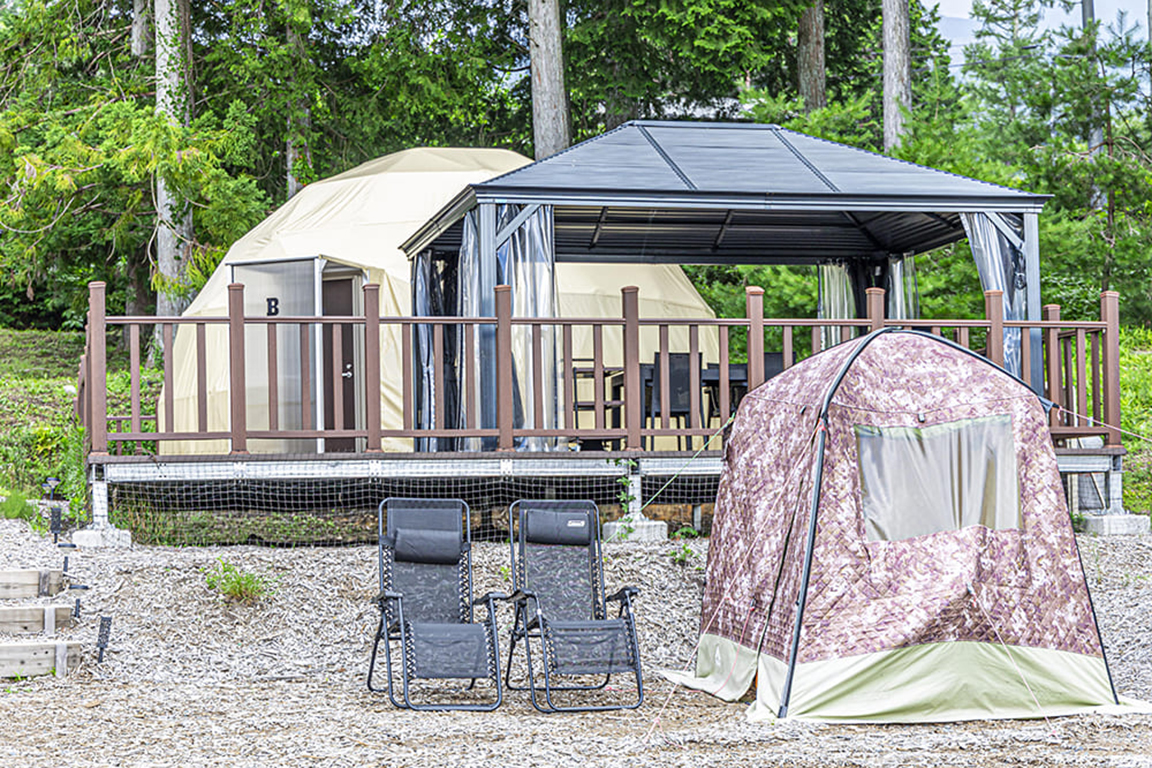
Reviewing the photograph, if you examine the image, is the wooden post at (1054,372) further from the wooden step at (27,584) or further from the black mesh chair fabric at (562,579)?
the wooden step at (27,584)

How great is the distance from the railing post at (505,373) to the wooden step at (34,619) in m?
2.92

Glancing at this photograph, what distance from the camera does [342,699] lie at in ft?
20.1

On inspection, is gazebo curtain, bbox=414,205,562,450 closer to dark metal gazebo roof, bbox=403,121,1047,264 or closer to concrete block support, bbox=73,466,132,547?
dark metal gazebo roof, bbox=403,121,1047,264

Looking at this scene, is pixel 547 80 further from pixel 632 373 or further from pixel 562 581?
pixel 562 581

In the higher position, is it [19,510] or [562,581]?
[19,510]

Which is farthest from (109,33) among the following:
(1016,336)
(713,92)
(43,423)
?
(1016,336)

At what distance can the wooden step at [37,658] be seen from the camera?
20.6 feet

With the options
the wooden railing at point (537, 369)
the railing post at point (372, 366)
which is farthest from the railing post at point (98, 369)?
the railing post at point (372, 366)

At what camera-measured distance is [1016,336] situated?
925 centimetres

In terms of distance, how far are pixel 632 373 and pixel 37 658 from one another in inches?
158

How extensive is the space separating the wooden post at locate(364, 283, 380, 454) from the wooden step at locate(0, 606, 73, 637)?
2204 mm

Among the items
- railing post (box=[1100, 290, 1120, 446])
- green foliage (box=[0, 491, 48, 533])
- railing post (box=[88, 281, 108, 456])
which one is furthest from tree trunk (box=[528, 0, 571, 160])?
railing post (box=[88, 281, 108, 456])

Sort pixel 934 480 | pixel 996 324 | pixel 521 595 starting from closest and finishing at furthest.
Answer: pixel 934 480, pixel 521 595, pixel 996 324

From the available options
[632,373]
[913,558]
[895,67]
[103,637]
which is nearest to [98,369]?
[103,637]
